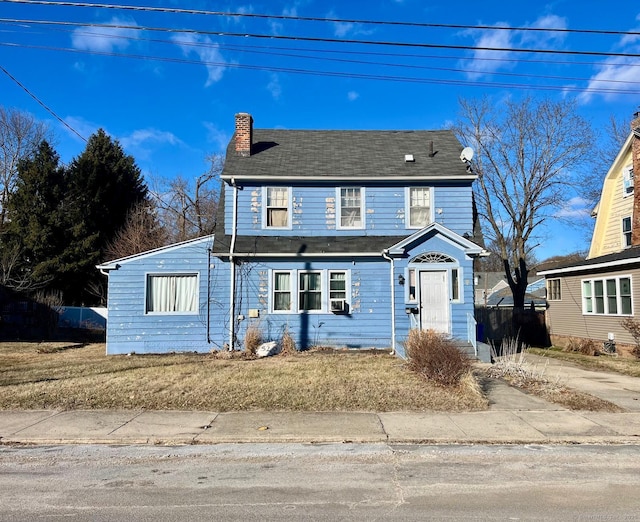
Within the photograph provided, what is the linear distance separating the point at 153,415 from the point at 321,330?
26.8 feet

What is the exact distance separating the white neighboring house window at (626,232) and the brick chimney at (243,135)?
16.6 metres

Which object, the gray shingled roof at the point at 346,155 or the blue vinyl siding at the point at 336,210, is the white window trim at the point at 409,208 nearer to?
the blue vinyl siding at the point at 336,210

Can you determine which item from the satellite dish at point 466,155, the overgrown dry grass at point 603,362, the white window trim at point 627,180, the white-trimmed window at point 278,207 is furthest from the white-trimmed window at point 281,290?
the white window trim at point 627,180

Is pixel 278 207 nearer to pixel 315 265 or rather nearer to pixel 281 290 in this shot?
pixel 315 265

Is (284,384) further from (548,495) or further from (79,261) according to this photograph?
(79,261)

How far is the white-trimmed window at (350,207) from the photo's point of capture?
1669 cm

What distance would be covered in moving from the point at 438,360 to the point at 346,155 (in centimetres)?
1015

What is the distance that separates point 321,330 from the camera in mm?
15703

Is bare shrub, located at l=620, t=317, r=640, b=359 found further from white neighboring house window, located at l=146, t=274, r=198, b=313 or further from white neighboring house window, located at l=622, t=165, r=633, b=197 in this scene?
white neighboring house window, located at l=146, t=274, r=198, b=313

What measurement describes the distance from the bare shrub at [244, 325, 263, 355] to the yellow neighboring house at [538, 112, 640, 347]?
40.6 feet

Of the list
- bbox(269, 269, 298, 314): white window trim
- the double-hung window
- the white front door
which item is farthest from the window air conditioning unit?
the white front door

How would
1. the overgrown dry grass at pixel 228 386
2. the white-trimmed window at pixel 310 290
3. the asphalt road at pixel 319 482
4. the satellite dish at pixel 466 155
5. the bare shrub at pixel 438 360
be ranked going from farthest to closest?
the satellite dish at pixel 466 155
the white-trimmed window at pixel 310 290
the bare shrub at pixel 438 360
the overgrown dry grass at pixel 228 386
the asphalt road at pixel 319 482

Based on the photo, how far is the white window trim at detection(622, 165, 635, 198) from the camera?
2173 centimetres

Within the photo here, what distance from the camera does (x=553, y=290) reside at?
22.4 m
